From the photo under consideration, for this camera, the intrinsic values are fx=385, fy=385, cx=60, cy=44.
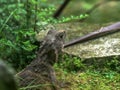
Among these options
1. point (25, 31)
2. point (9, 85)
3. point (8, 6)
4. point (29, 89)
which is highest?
point (8, 6)

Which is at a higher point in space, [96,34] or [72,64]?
[96,34]

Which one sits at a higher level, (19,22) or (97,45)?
(19,22)

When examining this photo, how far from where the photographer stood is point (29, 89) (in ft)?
11.8

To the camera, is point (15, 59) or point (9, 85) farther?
point (15, 59)

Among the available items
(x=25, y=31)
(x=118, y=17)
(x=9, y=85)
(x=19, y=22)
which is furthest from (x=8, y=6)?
(x=118, y=17)

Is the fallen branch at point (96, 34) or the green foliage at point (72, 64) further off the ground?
the fallen branch at point (96, 34)

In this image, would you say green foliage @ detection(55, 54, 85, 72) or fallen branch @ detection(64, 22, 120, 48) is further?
fallen branch @ detection(64, 22, 120, 48)

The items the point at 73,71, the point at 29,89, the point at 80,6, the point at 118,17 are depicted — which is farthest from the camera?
the point at 80,6

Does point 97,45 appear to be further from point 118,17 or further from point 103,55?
point 118,17

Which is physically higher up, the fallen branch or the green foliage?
the fallen branch

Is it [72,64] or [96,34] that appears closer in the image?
[72,64]

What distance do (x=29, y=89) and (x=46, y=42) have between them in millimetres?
471

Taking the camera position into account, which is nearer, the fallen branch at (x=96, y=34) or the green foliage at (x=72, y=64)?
the green foliage at (x=72, y=64)

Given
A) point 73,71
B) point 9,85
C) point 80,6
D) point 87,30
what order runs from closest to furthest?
point 9,85
point 73,71
point 87,30
point 80,6
